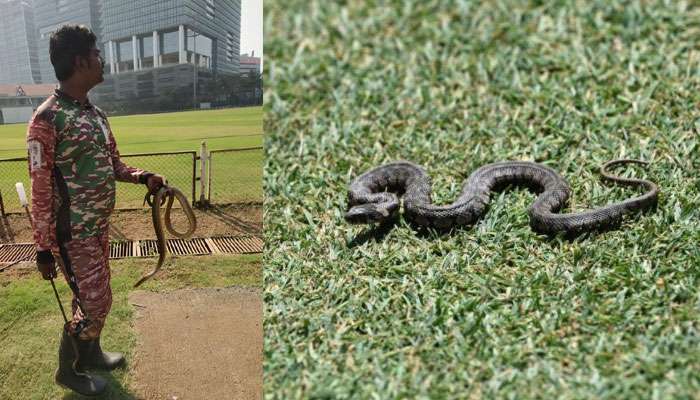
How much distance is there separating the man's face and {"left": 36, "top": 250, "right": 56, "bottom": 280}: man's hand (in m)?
0.41

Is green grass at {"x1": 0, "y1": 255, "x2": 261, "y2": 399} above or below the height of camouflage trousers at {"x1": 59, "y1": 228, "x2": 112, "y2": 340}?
below

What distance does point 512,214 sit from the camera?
223cm

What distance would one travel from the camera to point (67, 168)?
138 centimetres

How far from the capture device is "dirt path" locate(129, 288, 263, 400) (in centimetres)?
164

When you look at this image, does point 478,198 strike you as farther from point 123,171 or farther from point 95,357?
point 95,357

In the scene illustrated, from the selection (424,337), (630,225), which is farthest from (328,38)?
(424,337)

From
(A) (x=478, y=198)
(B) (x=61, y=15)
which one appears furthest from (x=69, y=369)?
(A) (x=478, y=198)

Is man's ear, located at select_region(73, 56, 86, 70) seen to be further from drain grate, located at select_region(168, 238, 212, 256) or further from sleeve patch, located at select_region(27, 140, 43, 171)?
drain grate, located at select_region(168, 238, 212, 256)

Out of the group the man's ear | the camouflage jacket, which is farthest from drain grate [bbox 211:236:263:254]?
the man's ear

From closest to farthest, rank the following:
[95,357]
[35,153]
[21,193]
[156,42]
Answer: [35,153] < [21,193] < [95,357] < [156,42]

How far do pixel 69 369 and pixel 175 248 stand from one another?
414mm

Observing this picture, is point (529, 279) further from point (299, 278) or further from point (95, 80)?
Answer: point (95, 80)

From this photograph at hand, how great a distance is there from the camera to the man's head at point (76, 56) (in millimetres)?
1405

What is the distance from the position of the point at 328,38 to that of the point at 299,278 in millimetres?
1994
